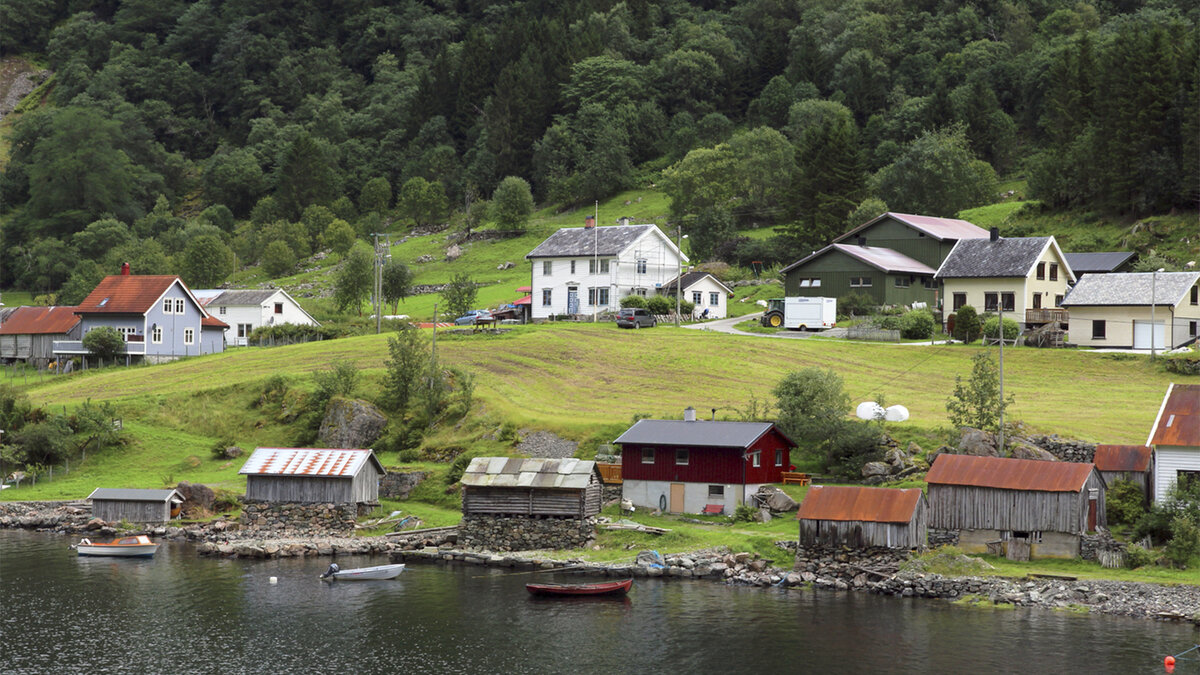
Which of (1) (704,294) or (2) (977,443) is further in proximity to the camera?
(1) (704,294)

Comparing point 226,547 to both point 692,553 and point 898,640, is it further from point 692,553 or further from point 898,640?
point 898,640

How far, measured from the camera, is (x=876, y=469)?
55000 mm

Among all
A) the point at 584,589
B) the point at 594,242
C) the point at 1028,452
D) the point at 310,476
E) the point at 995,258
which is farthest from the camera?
the point at 594,242

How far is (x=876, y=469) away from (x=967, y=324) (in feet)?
86.2

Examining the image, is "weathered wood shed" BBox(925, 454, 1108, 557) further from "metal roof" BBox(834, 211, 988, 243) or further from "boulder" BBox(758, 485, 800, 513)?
"metal roof" BBox(834, 211, 988, 243)

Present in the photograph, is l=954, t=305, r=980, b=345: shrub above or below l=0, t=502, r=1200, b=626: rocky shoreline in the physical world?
above

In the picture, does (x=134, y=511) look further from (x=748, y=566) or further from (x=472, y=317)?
(x=472, y=317)

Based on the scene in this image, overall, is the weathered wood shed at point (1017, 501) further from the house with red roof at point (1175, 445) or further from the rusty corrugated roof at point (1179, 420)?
the rusty corrugated roof at point (1179, 420)

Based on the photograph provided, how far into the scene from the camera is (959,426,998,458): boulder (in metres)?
53.6

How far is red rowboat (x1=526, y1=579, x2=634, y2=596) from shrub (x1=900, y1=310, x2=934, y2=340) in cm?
4120

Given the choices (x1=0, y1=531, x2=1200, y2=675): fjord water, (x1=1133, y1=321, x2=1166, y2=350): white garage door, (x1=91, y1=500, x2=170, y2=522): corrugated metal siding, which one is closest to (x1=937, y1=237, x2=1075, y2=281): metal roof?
(x1=1133, y1=321, x2=1166, y2=350): white garage door

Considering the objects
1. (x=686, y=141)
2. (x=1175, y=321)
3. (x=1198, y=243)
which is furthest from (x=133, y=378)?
(x=686, y=141)

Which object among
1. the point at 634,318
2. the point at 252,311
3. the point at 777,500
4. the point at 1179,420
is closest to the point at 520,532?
the point at 777,500

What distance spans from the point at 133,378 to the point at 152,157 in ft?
391
